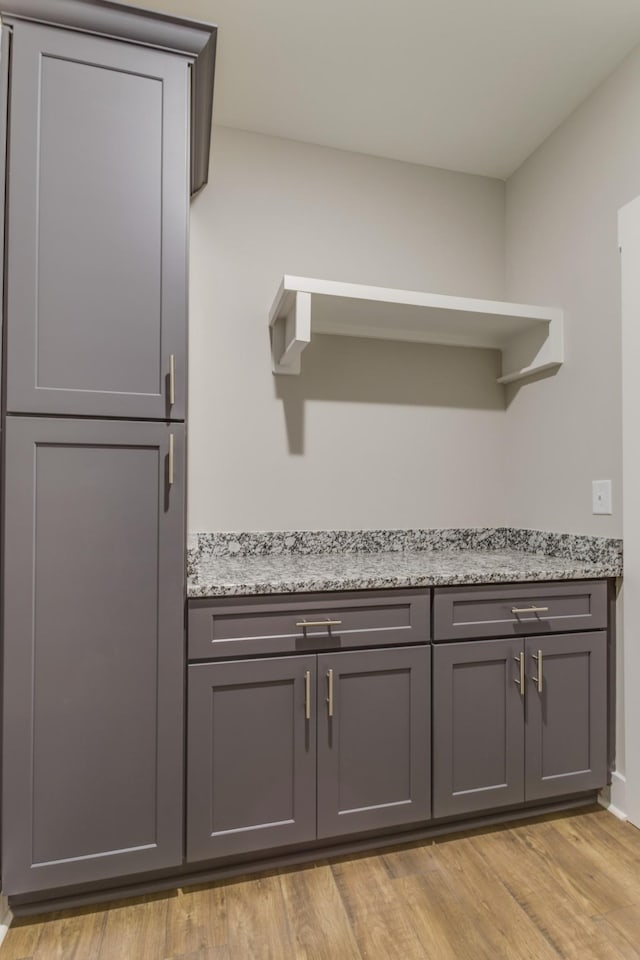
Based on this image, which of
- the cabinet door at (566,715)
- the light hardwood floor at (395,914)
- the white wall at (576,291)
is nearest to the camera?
the light hardwood floor at (395,914)

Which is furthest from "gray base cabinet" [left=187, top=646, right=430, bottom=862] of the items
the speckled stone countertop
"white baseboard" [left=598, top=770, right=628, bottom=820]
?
"white baseboard" [left=598, top=770, right=628, bottom=820]

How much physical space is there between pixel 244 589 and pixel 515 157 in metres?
2.24

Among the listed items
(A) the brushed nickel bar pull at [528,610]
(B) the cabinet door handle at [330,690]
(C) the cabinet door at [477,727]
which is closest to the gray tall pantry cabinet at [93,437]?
(B) the cabinet door handle at [330,690]

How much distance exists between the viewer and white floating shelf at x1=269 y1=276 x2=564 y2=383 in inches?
74.5

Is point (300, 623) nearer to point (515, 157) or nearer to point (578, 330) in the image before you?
point (578, 330)

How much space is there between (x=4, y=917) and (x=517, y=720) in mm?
1546

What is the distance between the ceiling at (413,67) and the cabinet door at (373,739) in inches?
78.7

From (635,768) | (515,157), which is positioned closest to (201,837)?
(635,768)

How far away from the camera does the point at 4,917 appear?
135 centimetres

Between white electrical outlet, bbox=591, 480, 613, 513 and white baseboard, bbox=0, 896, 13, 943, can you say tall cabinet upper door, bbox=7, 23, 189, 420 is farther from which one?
white electrical outlet, bbox=591, 480, 613, 513

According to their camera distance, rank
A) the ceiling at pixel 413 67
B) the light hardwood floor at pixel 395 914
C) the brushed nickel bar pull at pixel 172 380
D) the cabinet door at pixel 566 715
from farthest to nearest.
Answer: the cabinet door at pixel 566 715, the ceiling at pixel 413 67, the brushed nickel bar pull at pixel 172 380, the light hardwood floor at pixel 395 914

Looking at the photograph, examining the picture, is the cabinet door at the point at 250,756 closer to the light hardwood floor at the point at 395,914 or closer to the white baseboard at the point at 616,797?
the light hardwood floor at the point at 395,914

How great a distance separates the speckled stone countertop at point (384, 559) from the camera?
1.60 metres

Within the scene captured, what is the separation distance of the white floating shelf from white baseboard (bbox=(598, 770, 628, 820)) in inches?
60.8
